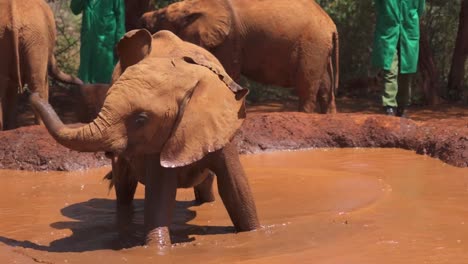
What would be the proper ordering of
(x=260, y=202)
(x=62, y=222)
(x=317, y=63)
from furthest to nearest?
(x=317, y=63) < (x=260, y=202) < (x=62, y=222)

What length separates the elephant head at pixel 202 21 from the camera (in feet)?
32.0

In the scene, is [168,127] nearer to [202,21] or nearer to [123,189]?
[123,189]

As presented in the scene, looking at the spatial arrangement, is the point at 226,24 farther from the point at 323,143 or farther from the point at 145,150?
the point at 145,150

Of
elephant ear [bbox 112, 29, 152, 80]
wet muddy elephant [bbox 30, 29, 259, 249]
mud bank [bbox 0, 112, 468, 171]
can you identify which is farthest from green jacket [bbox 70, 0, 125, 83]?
wet muddy elephant [bbox 30, 29, 259, 249]

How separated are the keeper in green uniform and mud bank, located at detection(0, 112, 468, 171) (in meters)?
1.18

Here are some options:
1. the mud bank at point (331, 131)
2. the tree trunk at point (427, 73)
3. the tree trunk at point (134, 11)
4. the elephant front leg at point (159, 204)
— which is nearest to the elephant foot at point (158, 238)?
the elephant front leg at point (159, 204)

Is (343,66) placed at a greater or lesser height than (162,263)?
lesser

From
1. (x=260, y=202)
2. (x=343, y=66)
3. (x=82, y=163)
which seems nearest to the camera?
(x=260, y=202)

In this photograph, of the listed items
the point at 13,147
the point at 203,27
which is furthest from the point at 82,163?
the point at 203,27

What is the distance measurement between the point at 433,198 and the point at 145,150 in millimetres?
2320

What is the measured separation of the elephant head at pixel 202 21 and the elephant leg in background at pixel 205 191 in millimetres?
3099

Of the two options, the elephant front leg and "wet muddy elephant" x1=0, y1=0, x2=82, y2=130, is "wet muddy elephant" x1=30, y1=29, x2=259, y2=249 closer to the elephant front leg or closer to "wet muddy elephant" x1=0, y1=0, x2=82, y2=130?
the elephant front leg

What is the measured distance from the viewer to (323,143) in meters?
9.37

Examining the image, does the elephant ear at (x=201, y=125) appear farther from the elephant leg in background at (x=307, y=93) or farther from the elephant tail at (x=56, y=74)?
the elephant tail at (x=56, y=74)
